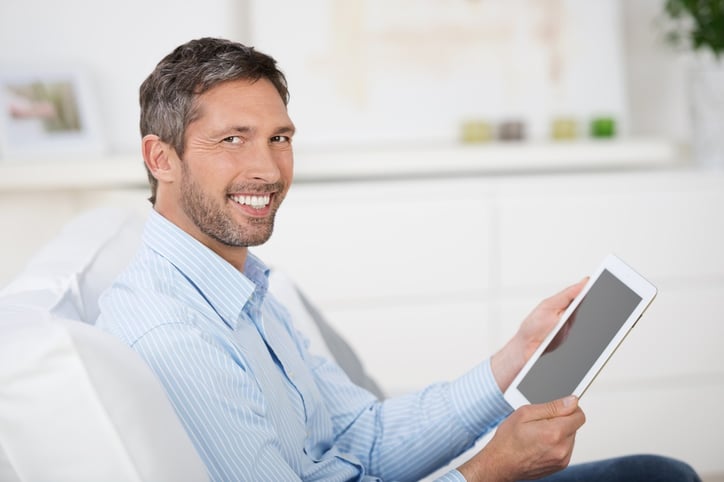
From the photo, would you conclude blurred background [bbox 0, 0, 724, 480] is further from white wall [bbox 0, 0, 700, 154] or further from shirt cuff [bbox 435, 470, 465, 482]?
shirt cuff [bbox 435, 470, 465, 482]

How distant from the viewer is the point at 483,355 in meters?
3.32

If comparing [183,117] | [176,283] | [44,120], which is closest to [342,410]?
[176,283]

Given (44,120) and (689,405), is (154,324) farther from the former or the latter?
(689,405)

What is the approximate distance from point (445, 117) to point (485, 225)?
584 mm

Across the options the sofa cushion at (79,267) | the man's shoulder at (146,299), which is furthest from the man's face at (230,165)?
the sofa cushion at (79,267)

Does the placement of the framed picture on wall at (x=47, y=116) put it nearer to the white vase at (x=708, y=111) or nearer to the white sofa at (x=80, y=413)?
the white vase at (x=708, y=111)

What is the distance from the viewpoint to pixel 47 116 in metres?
3.30

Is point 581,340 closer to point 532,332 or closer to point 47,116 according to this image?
point 532,332

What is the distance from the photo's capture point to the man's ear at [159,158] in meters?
1.47

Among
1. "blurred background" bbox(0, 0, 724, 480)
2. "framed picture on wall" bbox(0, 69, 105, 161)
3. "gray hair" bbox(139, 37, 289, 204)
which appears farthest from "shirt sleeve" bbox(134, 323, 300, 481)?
"framed picture on wall" bbox(0, 69, 105, 161)

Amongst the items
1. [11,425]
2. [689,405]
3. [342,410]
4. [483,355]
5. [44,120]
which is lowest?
[689,405]

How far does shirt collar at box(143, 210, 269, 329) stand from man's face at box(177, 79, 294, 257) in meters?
0.04

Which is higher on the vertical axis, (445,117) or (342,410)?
(445,117)

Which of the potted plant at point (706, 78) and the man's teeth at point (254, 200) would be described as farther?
the potted plant at point (706, 78)
